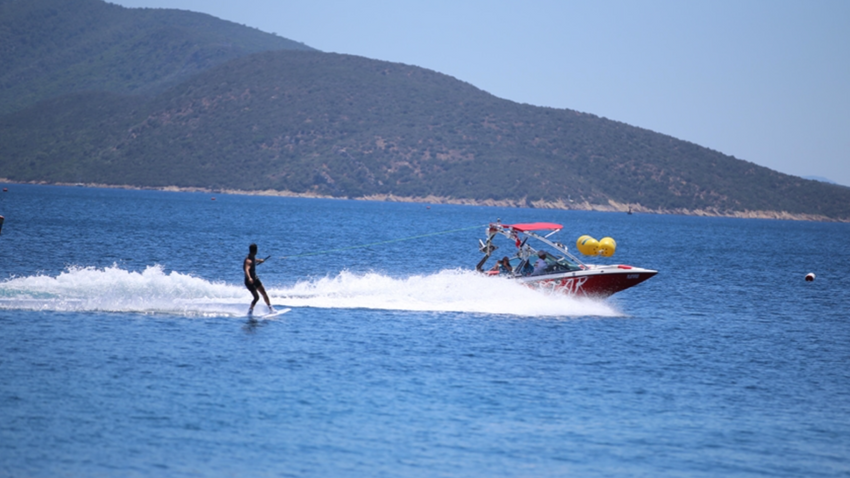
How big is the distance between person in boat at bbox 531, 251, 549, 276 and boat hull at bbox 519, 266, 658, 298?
185mm

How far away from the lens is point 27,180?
626 ft

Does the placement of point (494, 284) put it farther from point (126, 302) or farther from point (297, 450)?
point (297, 450)

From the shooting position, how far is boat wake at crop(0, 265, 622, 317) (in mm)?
22000

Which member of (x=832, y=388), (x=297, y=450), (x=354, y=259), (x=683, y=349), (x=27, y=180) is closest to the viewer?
(x=297, y=450)

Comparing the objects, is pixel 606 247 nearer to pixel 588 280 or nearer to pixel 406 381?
pixel 588 280

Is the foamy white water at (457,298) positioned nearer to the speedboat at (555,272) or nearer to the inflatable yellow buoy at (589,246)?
the speedboat at (555,272)

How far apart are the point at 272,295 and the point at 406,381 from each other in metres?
10.00

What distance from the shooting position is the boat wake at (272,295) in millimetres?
22000

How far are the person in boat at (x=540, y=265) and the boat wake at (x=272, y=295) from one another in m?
0.54

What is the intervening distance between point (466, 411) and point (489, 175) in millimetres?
182651

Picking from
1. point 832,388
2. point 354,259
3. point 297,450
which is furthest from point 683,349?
point 354,259

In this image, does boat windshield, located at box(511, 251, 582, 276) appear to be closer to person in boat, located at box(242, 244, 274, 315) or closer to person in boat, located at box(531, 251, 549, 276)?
person in boat, located at box(531, 251, 549, 276)

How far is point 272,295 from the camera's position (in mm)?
25438

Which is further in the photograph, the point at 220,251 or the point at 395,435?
the point at 220,251
